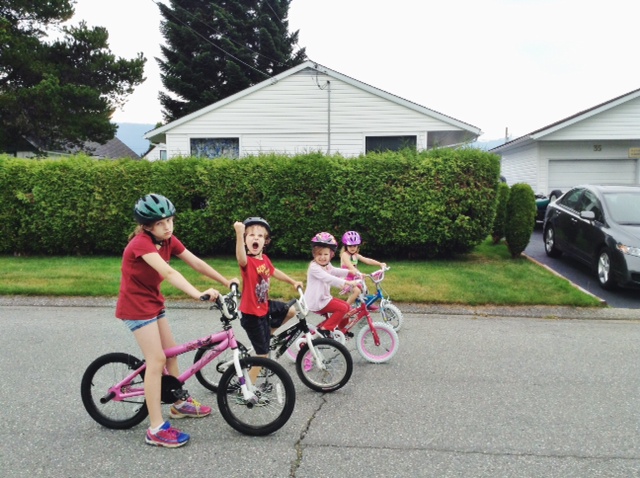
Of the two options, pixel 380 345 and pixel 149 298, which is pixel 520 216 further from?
pixel 149 298

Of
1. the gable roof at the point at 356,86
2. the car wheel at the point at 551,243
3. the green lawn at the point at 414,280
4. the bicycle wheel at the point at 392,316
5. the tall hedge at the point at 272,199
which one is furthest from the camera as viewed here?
the gable roof at the point at 356,86

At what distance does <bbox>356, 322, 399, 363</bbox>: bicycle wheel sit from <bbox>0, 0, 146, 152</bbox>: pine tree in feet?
69.1

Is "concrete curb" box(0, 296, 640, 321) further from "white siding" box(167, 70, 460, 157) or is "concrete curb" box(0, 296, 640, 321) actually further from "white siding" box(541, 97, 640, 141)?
"white siding" box(541, 97, 640, 141)

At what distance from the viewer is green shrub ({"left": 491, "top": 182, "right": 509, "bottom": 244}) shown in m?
12.7

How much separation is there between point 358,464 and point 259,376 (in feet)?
3.19

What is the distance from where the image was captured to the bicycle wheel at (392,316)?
6665mm

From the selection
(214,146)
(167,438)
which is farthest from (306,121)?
(167,438)

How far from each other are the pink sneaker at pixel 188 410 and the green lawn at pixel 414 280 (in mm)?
4446

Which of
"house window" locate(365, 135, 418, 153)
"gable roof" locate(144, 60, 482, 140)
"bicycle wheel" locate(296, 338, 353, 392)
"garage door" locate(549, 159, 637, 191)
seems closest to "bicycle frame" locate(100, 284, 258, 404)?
"bicycle wheel" locate(296, 338, 353, 392)

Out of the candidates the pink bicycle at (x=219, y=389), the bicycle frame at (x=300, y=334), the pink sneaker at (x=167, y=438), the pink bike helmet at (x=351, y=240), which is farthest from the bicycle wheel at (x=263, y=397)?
the pink bike helmet at (x=351, y=240)

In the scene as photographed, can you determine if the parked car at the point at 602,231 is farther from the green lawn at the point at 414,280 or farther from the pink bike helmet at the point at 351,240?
the pink bike helmet at the point at 351,240

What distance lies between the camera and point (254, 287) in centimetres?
440

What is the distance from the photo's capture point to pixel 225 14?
1251 inches

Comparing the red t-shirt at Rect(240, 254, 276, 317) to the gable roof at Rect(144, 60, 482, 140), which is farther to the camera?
the gable roof at Rect(144, 60, 482, 140)
